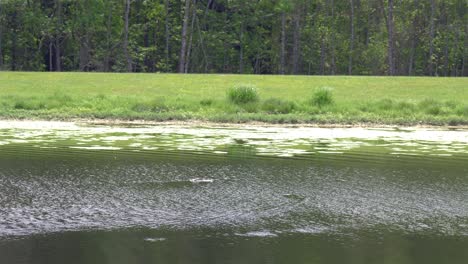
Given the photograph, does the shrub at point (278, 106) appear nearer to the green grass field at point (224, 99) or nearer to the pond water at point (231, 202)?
the green grass field at point (224, 99)

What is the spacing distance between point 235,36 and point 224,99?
139 ft

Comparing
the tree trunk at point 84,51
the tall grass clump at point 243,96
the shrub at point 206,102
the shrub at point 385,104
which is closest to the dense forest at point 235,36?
the tree trunk at point 84,51

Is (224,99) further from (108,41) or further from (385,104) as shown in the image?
(108,41)

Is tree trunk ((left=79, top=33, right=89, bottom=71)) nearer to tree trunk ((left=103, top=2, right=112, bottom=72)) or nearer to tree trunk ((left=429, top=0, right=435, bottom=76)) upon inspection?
tree trunk ((left=103, top=2, right=112, bottom=72))

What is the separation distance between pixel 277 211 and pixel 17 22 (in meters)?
65.4

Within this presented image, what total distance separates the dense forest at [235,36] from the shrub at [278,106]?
34854 mm

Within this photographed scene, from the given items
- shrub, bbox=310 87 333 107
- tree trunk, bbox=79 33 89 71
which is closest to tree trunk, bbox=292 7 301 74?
tree trunk, bbox=79 33 89 71

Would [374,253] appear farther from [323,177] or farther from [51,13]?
[51,13]

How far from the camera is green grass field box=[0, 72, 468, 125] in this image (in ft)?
106

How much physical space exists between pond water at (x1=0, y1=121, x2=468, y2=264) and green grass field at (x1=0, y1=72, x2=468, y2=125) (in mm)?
10696

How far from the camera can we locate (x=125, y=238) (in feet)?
30.2

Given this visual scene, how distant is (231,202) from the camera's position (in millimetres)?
11703

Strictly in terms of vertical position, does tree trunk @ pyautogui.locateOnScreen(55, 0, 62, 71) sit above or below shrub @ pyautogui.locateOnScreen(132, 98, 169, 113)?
above

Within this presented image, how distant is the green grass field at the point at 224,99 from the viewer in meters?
32.2
